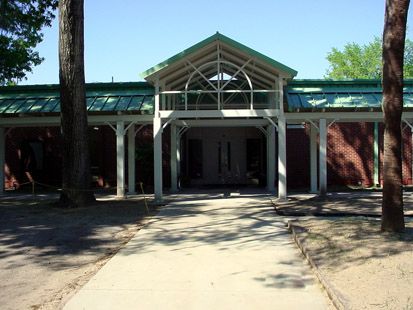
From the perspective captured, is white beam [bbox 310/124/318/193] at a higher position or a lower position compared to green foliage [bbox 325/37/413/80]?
lower

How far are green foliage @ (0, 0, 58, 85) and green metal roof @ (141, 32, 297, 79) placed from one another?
7.67 meters

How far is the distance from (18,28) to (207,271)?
18.8 m

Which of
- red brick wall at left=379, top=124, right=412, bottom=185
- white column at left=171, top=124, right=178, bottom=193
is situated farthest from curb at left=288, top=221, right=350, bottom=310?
red brick wall at left=379, top=124, right=412, bottom=185

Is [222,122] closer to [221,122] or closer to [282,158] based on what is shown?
[221,122]

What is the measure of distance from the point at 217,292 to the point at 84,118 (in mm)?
10356

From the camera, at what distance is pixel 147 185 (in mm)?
22188

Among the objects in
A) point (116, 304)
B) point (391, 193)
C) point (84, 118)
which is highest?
point (84, 118)

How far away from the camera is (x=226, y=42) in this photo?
48.9 feet

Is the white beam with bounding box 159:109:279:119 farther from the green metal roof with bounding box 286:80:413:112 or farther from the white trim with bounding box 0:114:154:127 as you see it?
the white trim with bounding box 0:114:154:127

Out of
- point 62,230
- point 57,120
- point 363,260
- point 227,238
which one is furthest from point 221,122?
point 363,260

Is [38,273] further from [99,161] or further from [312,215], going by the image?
[99,161]

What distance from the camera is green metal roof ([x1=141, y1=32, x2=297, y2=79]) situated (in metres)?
14.9

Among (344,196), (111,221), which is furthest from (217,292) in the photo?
(344,196)

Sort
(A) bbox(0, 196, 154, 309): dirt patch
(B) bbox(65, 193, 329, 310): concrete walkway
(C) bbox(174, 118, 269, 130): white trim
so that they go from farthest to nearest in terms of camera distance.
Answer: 1. (C) bbox(174, 118, 269, 130): white trim
2. (A) bbox(0, 196, 154, 309): dirt patch
3. (B) bbox(65, 193, 329, 310): concrete walkway
